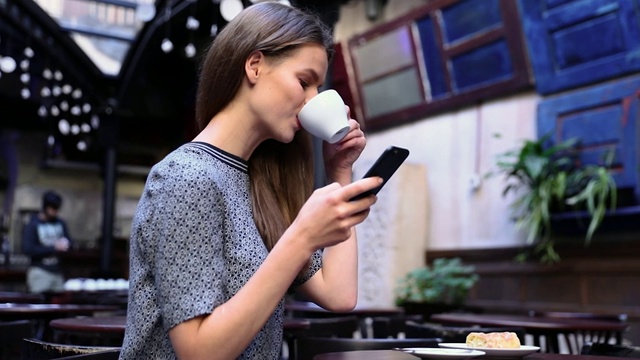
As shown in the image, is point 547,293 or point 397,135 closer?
point 547,293

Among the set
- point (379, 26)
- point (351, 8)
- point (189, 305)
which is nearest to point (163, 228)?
point (189, 305)

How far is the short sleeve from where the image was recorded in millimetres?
1055

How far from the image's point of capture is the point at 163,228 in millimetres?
1084

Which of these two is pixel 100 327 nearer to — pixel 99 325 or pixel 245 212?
pixel 99 325

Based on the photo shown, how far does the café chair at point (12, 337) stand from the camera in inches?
94.1

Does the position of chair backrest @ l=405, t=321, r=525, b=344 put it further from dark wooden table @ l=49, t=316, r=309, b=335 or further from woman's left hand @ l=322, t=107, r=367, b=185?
woman's left hand @ l=322, t=107, r=367, b=185

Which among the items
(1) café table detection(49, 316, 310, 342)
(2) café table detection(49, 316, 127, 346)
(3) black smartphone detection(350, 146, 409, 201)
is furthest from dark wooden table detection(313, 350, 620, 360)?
(2) café table detection(49, 316, 127, 346)

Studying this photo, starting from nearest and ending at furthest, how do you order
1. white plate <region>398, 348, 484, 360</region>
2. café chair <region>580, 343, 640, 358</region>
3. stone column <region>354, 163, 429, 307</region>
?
white plate <region>398, 348, 484, 360</region>
café chair <region>580, 343, 640, 358</region>
stone column <region>354, 163, 429, 307</region>

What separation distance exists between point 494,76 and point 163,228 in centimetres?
553

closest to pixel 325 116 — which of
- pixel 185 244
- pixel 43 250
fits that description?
pixel 185 244

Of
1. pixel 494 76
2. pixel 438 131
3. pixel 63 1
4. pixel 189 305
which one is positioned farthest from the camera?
pixel 63 1

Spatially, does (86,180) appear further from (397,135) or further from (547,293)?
(547,293)

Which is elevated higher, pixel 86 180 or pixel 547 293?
pixel 86 180

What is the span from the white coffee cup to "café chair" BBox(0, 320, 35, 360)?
1675 mm
